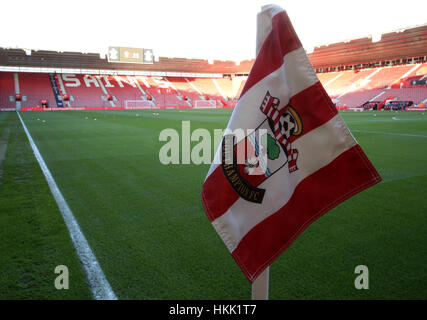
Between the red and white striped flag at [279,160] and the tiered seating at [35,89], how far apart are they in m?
45.4

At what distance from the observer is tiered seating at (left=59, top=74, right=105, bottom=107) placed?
43.3 meters

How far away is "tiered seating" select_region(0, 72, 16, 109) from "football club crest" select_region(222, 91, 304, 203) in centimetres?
→ 4556

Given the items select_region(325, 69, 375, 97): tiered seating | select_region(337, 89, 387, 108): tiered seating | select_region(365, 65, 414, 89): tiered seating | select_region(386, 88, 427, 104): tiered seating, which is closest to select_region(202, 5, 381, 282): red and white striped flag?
select_region(386, 88, 427, 104): tiered seating

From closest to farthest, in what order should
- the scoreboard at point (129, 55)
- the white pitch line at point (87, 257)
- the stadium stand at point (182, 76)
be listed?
the white pitch line at point (87, 257), the stadium stand at point (182, 76), the scoreboard at point (129, 55)

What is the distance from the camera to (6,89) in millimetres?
39688

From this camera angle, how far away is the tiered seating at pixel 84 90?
142 ft

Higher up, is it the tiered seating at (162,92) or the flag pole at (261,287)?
the tiered seating at (162,92)

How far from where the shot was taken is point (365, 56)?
39.5 meters

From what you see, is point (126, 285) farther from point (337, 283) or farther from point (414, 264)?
point (414, 264)

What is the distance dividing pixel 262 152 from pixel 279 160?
0.27ft

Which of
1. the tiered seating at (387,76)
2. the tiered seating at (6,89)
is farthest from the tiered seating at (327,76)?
the tiered seating at (6,89)

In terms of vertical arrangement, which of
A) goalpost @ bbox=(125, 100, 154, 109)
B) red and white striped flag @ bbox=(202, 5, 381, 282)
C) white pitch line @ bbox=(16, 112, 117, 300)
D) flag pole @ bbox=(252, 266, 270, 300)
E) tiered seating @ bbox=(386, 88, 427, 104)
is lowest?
white pitch line @ bbox=(16, 112, 117, 300)

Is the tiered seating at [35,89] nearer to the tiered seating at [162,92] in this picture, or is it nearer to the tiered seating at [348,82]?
the tiered seating at [162,92]

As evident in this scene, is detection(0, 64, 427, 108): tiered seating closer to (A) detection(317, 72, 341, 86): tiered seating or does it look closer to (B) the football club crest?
(A) detection(317, 72, 341, 86): tiered seating
